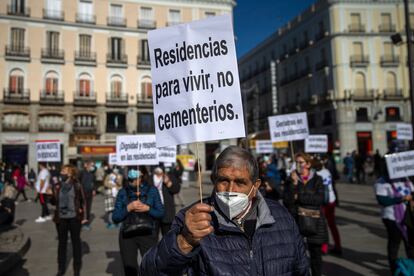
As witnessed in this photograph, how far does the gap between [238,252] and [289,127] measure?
7.33 meters

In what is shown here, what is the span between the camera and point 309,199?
4.83 metres

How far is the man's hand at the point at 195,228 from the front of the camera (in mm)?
1785

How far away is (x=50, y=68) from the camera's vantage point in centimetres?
3478

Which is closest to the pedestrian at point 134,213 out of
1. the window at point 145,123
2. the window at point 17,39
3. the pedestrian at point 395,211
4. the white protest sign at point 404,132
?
the pedestrian at point 395,211

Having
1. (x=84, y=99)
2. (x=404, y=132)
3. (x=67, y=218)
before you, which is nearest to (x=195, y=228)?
(x=67, y=218)

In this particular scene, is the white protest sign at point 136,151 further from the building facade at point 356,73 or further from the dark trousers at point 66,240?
the building facade at point 356,73

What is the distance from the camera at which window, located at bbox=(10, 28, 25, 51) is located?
33812 millimetres

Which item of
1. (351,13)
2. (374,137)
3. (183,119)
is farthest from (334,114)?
(183,119)

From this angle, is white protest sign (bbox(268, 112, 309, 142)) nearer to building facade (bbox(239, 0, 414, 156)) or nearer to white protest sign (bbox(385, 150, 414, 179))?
white protest sign (bbox(385, 150, 414, 179))

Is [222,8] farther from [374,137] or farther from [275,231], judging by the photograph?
[275,231]

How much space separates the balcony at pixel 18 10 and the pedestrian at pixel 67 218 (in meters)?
33.6

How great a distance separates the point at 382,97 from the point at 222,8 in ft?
63.3

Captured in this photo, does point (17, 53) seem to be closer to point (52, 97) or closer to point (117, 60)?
point (52, 97)

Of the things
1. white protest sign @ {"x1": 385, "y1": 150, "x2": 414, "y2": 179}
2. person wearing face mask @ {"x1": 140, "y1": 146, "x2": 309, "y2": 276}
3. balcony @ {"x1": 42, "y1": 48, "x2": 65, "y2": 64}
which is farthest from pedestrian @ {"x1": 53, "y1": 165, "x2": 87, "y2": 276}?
balcony @ {"x1": 42, "y1": 48, "x2": 65, "y2": 64}
